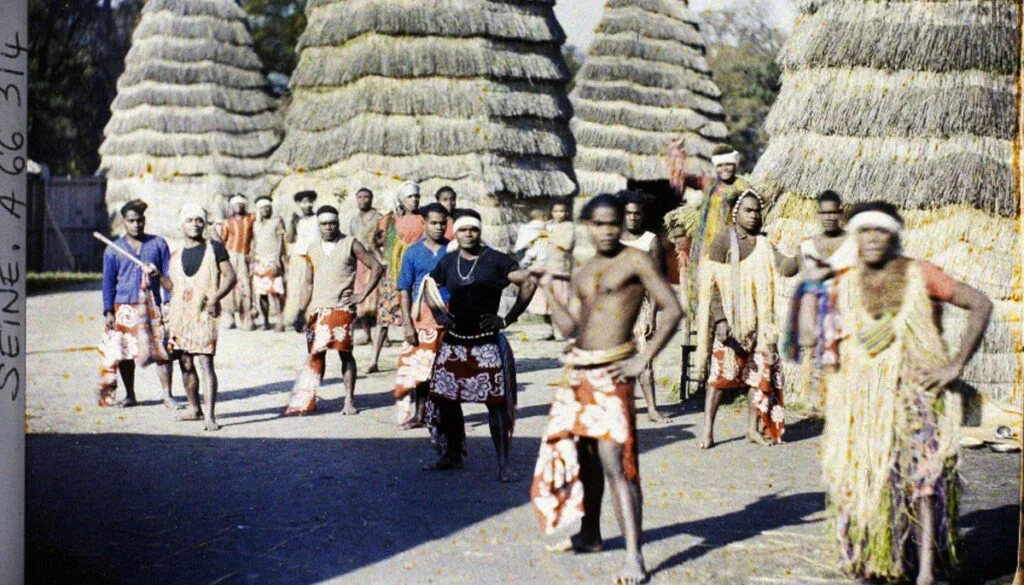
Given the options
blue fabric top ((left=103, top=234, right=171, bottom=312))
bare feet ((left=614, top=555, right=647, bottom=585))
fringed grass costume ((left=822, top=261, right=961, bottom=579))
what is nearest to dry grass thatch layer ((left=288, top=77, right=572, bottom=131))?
blue fabric top ((left=103, top=234, right=171, bottom=312))

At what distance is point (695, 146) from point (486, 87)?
26.7 ft

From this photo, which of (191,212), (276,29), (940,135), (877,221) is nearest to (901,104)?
(940,135)

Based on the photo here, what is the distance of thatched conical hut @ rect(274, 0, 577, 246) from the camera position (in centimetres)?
1485

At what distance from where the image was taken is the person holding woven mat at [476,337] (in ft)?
22.6

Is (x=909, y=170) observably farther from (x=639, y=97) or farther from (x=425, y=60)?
(x=639, y=97)

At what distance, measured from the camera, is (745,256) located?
777 centimetres

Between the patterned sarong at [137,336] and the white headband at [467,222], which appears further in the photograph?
the patterned sarong at [137,336]

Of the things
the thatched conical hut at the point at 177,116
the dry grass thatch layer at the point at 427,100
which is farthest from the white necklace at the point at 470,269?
the thatched conical hut at the point at 177,116

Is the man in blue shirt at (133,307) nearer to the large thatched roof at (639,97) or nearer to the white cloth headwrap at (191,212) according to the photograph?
the white cloth headwrap at (191,212)

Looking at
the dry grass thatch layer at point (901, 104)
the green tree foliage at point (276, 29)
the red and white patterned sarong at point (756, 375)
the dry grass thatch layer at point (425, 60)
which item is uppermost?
the green tree foliage at point (276, 29)

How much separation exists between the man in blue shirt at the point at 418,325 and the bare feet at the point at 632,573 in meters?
2.67

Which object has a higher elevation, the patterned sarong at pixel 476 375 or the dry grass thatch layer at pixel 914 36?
the dry grass thatch layer at pixel 914 36

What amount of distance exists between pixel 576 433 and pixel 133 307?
4.78 metres

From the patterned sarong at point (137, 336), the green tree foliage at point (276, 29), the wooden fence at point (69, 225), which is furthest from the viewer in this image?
the green tree foliage at point (276, 29)
